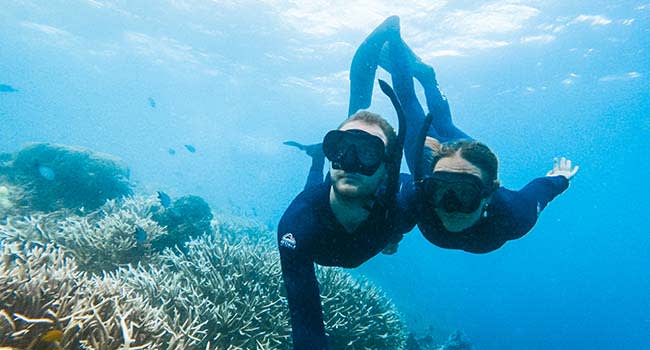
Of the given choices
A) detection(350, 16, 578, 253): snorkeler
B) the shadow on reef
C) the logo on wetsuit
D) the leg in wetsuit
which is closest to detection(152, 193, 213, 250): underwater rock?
the shadow on reef

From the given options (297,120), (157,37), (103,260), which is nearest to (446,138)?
(103,260)

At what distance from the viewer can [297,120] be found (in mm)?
50844

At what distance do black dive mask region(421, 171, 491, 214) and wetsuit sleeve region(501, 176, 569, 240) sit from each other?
911 mm

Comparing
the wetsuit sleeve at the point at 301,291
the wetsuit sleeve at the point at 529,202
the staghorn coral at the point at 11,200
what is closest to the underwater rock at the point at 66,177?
the staghorn coral at the point at 11,200

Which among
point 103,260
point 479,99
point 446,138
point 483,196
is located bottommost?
point 103,260

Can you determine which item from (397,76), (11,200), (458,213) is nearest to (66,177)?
(11,200)

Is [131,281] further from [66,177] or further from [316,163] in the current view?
[66,177]

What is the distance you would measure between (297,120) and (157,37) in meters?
22.1

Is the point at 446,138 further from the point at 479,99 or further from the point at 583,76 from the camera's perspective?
the point at 479,99

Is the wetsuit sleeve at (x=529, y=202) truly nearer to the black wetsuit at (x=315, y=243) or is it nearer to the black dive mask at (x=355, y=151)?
the black wetsuit at (x=315, y=243)

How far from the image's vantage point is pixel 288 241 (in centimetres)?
300

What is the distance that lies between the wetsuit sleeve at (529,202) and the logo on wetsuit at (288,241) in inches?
103

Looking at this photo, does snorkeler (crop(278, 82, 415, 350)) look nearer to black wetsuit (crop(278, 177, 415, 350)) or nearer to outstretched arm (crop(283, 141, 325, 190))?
black wetsuit (crop(278, 177, 415, 350))

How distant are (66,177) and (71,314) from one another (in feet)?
28.8
